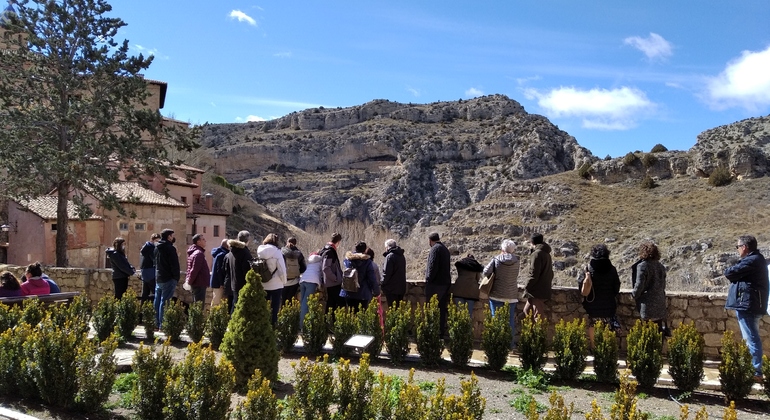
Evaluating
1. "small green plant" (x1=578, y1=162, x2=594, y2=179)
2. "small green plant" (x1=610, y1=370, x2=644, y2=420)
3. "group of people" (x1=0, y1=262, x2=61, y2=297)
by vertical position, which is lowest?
"small green plant" (x1=610, y1=370, x2=644, y2=420)

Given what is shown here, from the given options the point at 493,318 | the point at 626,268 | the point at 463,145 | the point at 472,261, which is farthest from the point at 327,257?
the point at 463,145

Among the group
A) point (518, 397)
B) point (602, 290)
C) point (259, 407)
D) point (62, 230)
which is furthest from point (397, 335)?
point (62, 230)

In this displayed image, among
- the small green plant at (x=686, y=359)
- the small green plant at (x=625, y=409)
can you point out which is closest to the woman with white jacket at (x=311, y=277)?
the small green plant at (x=686, y=359)

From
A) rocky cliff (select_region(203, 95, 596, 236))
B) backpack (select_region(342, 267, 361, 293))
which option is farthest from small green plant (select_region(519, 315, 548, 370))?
rocky cliff (select_region(203, 95, 596, 236))

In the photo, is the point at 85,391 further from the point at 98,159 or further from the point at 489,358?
the point at 98,159

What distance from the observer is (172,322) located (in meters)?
8.47

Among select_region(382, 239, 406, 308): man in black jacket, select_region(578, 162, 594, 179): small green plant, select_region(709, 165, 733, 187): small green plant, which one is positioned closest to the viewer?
select_region(382, 239, 406, 308): man in black jacket

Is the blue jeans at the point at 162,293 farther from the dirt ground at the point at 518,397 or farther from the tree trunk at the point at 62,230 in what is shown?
the tree trunk at the point at 62,230

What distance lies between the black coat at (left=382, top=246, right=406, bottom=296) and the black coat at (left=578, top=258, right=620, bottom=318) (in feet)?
8.98

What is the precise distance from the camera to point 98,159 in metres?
18.9

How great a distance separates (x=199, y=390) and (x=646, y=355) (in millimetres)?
4645

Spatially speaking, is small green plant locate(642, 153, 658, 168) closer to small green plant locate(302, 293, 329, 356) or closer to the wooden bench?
small green plant locate(302, 293, 329, 356)

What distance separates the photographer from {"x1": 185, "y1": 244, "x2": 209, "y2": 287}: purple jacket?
30.6 ft

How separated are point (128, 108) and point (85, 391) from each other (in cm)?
1573
